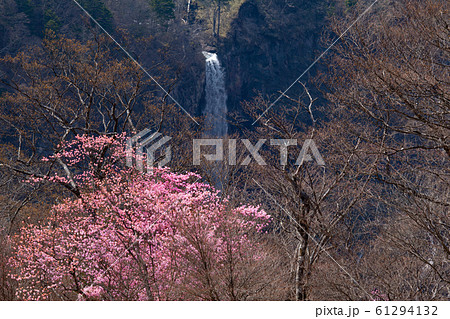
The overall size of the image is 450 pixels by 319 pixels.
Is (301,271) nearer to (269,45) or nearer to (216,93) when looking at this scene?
(216,93)

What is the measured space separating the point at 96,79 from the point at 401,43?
1184cm

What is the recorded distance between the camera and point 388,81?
726cm

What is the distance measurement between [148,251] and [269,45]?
56.4m

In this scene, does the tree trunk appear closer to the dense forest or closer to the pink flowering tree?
the dense forest

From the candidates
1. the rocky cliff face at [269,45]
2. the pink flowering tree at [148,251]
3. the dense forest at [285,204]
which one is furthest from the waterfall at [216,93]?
the pink flowering tree at [148,251]

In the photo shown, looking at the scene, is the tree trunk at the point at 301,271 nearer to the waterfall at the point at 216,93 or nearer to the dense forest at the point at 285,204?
the dense forest at the point at 285,204

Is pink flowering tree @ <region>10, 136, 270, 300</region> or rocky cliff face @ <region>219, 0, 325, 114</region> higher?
pink flowering tree @ <region>10, 136, 270, 300</region>

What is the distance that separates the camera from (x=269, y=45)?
6166cm

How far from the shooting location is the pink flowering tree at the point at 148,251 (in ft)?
23.3

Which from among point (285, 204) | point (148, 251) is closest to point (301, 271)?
point (285, 204)

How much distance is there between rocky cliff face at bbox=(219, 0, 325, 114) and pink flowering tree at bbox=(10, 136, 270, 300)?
47.0 m

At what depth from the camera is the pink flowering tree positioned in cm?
711

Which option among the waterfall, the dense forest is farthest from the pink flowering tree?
the waterfall

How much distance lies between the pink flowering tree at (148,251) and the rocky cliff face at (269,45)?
46987 mm
